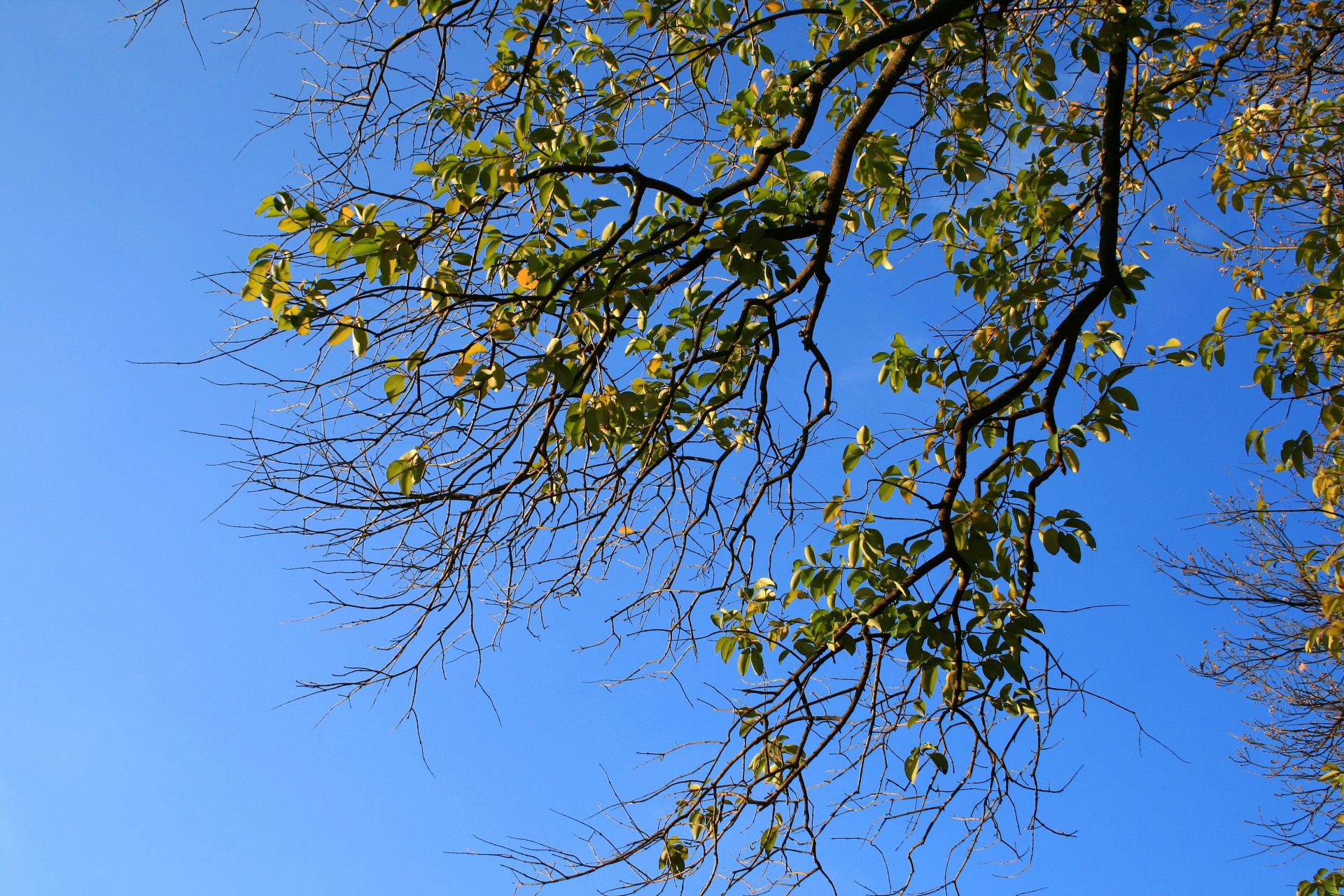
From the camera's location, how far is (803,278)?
11.1 ft

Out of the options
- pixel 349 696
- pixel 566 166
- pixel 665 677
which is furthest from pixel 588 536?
pixel 566 166

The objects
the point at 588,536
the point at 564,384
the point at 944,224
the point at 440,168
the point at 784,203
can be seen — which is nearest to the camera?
the point at 564,384

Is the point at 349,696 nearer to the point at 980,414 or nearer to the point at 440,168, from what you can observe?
the point at 440,168

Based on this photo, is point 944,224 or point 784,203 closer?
point 784,203

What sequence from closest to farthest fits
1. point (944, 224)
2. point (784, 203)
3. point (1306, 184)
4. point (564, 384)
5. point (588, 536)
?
1. point (564, 384)
2. point (588, 536)
3. point (784, 203)
4. point (944, 224)
5. point (1306, 184)

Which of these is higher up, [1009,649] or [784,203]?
[784,203]

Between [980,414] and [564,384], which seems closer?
[564,384]

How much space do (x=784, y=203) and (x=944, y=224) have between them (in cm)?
91

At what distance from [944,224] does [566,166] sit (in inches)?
75.2

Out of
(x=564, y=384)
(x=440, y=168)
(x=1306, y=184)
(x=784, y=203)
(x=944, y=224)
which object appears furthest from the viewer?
(x=1306, y=184)

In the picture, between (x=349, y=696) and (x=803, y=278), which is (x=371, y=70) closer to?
(x=803, y=278)

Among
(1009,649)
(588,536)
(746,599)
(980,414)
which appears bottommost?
(1009,649)

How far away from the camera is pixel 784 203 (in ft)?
10.7

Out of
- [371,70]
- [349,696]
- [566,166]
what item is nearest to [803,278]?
[566,166]
